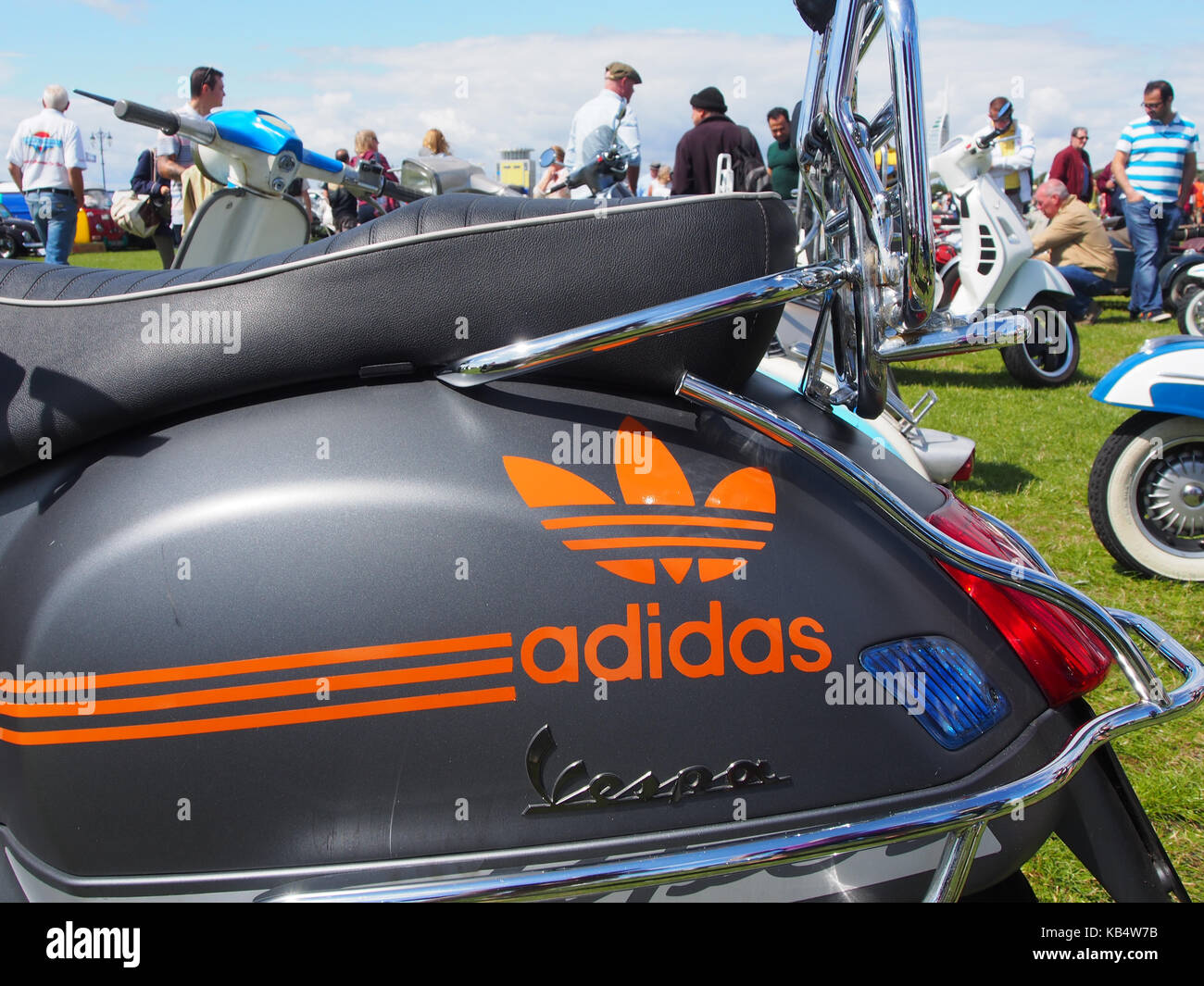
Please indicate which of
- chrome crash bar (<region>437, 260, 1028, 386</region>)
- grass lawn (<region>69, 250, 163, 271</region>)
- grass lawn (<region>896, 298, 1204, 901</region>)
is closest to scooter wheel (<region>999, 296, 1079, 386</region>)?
grass lawn (<region>896, 298, 1204, 901</region>)

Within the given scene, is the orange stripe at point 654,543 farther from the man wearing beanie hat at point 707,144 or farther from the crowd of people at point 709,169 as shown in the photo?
the man wearing beanie hat at point 707,144

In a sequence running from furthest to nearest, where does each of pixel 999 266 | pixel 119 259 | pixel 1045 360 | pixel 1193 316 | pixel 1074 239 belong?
pixel 119 259
pixel 1074 239
pixel 1193 316
pixel 1045 360
pixel 999 266

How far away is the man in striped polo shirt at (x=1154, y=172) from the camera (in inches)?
359

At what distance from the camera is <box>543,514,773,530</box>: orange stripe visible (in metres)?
1.11

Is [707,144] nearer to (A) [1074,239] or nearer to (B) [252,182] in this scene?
(A) [1074,239]

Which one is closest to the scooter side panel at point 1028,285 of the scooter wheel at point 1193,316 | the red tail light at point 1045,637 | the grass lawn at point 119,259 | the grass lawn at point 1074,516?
the grass lawn at point 1074,516

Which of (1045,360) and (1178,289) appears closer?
(1045,360)

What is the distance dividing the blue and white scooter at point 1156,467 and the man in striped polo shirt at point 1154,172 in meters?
7.24

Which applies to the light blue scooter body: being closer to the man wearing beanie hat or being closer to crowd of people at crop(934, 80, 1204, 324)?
the man wearing beanie hat

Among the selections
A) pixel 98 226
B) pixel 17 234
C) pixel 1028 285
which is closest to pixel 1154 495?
pixel 1028 285

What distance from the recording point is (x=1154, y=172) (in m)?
9.20

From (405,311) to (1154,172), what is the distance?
10.2 meters

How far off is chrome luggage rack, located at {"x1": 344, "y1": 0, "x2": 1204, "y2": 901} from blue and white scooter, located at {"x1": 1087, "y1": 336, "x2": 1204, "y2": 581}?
6.68 feet
